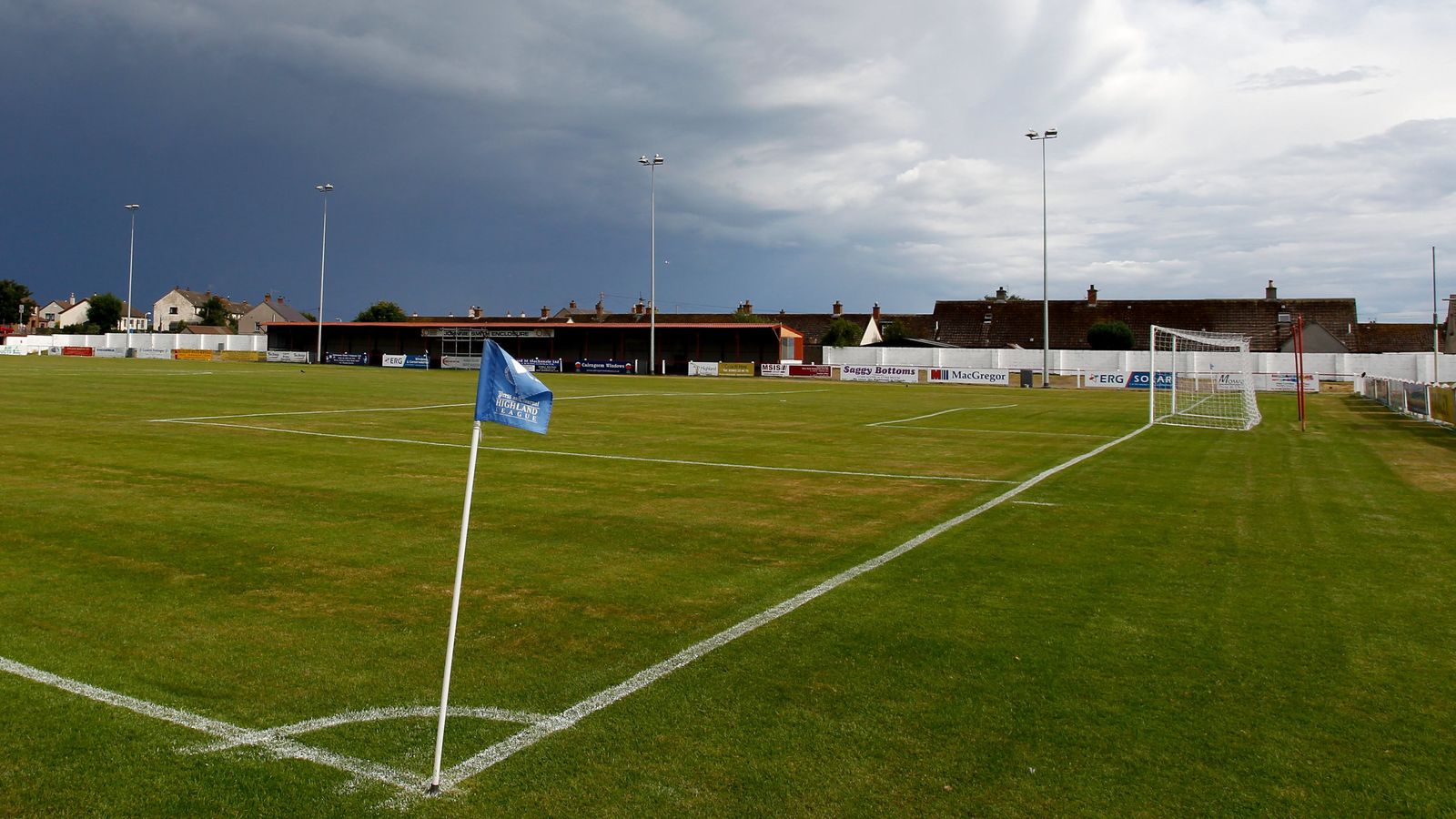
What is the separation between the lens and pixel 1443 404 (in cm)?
2627

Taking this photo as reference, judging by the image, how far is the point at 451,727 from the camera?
15.4 feet

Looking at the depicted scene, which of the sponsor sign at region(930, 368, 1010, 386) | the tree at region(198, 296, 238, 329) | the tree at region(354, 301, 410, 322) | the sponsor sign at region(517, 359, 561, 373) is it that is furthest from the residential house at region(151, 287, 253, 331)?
the sponsor sign at region(930, 368, 1010, 386)

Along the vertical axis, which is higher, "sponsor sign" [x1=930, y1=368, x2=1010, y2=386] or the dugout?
the dugout

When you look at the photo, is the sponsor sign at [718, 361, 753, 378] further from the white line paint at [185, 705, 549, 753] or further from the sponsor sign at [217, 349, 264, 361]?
the white line paint at [185, 705, 549, 753]

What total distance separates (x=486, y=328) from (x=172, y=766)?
265 feet

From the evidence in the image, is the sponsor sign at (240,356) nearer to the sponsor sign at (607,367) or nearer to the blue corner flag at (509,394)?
the sponsor sign at (607,367)

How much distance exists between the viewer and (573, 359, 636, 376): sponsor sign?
2891 inches

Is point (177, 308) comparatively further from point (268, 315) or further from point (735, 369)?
point (735, 369)

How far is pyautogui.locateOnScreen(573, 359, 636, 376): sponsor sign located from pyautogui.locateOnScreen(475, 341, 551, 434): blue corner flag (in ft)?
224

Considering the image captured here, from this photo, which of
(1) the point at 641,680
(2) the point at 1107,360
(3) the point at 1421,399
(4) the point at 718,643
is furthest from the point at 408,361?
(1) the point at 641,680

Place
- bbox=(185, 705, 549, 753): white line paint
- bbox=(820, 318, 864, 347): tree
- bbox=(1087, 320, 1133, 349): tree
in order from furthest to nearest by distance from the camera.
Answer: bbox=(820, 318, 864, 347): tree < bbox=(1087, 320, 1133, 349): tree < bbox=(185, 705, 549, 753): white line paint

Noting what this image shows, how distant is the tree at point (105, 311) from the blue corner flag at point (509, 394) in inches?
5973

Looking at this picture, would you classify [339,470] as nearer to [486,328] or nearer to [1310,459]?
[1310,459]

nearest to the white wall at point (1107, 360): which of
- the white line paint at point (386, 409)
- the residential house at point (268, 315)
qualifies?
the white line paint at point (386, 409)
